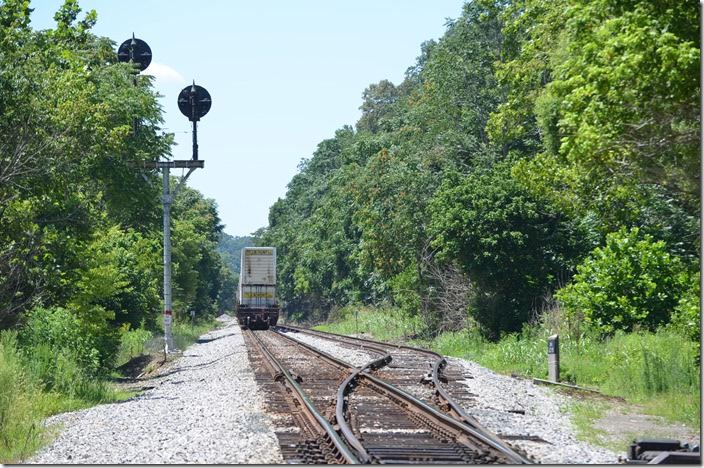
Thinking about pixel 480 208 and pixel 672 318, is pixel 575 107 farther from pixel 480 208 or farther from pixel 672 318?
pixel 480 208

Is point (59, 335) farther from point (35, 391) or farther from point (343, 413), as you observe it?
point (343, 413)

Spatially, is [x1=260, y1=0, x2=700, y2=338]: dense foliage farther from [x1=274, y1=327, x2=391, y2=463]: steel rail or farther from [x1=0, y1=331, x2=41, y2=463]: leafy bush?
[x1=0, y1=331, x2=41, y2=463]: leafy bush

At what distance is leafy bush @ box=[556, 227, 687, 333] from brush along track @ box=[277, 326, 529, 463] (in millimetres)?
3980

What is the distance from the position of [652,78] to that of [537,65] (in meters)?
13.5

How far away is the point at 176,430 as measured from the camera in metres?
13.8

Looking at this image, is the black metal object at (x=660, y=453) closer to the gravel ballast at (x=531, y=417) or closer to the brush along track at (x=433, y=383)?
the gravel ballast at (x=531, y=417)

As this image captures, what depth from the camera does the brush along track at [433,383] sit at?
12.5 metres

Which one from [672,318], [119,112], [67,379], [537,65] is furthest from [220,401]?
[119,112]

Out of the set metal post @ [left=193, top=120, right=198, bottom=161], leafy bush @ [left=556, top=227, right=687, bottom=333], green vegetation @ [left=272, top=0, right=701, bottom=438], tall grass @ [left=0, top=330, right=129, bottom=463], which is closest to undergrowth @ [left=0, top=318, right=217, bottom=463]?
tall grass @ [left=0, top=330, right=129, bottom=463]

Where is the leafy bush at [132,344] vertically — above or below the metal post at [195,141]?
below

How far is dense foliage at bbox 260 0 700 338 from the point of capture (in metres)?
15.1

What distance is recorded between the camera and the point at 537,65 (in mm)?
27578

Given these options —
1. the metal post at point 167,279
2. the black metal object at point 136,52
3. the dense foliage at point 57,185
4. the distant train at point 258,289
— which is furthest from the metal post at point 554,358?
the distant train at point 258,289

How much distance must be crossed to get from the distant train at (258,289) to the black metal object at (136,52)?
18.5 metres
